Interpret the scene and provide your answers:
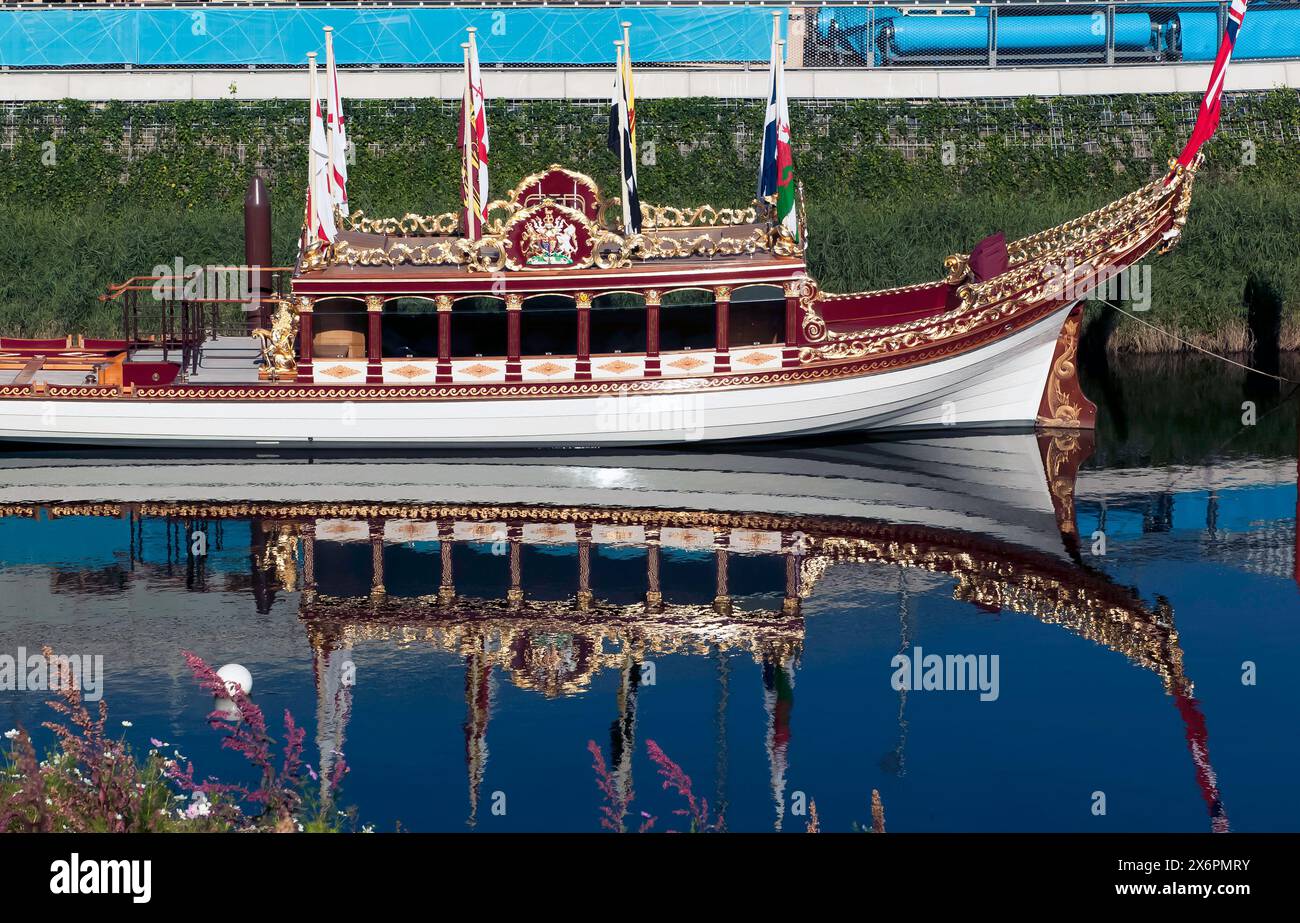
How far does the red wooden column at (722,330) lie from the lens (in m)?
30.9

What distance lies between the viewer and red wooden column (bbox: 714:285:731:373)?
30859 millimetres

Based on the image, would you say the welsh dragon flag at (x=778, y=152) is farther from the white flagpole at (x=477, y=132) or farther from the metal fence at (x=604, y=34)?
the metal fence at (x=604, y=34)

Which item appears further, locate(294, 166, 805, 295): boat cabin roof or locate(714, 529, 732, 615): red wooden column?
locate(294, 166, 805, 295): boat cabin roof

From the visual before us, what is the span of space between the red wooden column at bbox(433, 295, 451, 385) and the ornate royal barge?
0.03 meters

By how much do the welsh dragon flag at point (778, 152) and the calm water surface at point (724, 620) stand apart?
4.77 metres

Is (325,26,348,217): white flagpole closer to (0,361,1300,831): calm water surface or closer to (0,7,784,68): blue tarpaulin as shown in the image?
(0,361,1300,831): calm water surface

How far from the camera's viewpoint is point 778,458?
3141 cm

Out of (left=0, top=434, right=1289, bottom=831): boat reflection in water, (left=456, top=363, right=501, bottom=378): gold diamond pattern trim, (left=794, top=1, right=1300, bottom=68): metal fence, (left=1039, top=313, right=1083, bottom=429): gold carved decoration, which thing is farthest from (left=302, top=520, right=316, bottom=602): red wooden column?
(left=794, top=1, right=1300, bottom=68): metal fence

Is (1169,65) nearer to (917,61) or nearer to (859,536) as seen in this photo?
(917,61)

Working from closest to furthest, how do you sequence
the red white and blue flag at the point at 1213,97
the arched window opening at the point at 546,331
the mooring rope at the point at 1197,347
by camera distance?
the red white and blue flag at the point at 1213,97
the arched window opening at the point at 546,331
the mooring rope at the point at 1197,347

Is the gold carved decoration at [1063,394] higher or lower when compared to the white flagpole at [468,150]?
lower

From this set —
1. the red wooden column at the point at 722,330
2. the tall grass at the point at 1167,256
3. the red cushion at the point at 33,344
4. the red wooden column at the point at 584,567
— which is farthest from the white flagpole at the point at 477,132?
the tall grass at the point at 1167,256

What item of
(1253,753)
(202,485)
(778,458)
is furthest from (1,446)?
(1253,753)

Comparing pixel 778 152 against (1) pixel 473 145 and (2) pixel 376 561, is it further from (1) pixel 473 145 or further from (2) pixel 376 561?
(2) pixel 376 561
